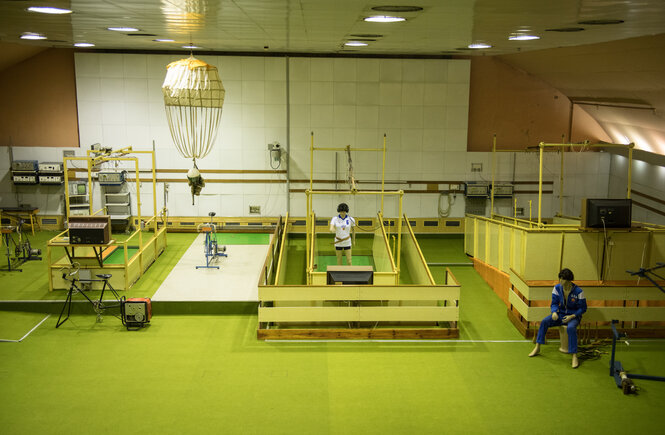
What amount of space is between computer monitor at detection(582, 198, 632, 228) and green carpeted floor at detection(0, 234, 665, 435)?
71.7 inches

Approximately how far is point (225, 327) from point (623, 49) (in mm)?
7481

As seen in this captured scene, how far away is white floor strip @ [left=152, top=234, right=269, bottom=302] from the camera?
30.9 feet

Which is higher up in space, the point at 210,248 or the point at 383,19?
the point at 383,19

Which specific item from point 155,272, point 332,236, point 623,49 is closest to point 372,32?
point 623,49

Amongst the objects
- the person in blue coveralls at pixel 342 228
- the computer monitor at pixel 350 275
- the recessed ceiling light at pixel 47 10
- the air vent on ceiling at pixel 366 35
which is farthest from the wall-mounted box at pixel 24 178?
the air vent on ceiling at pixel 366 35

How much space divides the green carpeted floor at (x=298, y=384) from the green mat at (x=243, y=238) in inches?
190

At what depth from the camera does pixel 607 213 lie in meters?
8.12

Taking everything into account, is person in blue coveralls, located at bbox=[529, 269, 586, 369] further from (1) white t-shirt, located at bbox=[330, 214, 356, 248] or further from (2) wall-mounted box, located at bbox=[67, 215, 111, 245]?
(2) wall-mounted box, located at bbox=[67, 215, 111, 245]

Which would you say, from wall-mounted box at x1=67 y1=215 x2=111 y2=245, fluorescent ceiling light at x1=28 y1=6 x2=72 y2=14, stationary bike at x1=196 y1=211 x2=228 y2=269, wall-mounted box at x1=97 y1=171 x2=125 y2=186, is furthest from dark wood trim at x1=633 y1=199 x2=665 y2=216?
wall-mounted box at x1=97 y1=171 x2=125 y2=186

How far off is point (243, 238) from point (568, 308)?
8502 mm

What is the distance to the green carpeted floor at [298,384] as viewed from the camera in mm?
5938

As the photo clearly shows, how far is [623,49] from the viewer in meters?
8.36

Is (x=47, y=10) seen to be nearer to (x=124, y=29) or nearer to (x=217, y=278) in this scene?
(x=124, y=29)

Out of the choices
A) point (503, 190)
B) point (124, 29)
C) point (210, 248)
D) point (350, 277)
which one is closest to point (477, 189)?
point (503, 190)
